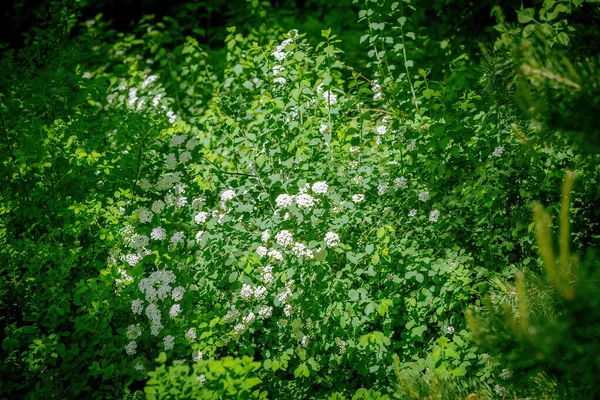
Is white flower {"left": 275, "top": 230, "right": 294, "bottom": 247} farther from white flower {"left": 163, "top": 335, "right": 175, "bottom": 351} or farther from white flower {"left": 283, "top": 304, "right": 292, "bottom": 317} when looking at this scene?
white flower {"left": 163, "top": 335, "right": 175, "bottom": 351}

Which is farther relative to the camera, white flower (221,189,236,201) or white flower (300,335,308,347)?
white flower (221,189,236,201)

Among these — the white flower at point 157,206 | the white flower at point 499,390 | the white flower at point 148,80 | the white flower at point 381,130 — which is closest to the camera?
the white flower at point 499,390

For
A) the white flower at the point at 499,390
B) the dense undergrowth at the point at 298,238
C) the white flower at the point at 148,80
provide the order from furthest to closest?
the white flower at the point at 148,80 → the dense undergrowth at the point at 298,238 → the white flower at the point at 499,390

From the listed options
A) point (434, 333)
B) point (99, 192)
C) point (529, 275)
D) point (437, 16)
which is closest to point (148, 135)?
point (99, 192)

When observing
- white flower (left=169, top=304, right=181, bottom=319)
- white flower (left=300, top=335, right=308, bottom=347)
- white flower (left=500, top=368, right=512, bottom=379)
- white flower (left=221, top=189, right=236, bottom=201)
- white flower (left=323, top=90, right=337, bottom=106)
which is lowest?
white flower (left=300, top=335, right=308, bottom=347)

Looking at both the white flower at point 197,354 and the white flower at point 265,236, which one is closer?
the white flower at point 197,354

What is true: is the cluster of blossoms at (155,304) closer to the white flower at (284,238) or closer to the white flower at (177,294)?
the white flower at (177,294)

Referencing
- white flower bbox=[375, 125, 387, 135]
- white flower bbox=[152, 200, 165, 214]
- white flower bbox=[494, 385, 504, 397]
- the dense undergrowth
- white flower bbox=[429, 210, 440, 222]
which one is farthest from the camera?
white flower bbox=[375, 125, 387, 135]

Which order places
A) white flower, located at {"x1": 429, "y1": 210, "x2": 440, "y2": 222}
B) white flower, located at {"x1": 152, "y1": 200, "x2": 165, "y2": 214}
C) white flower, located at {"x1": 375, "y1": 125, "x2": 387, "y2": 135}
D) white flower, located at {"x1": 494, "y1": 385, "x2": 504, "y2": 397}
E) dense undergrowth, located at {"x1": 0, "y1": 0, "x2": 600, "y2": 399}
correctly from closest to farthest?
white flower, located at {"x1": 494, "y1": 385, "x2": 504, "y2": 397} < dense undergrowth, located at {"x1": 0, "y1": 0, "x2": 600, "y2": 399} < white flower, located at {"x1": 429, "y1": 210, "x2": 440, "y2": 222} < white flower, located at {"x1": 152, "y1": 200, "x2": 165, "y2": 214} < white flower, located at {"x1": 375, "y1": 125, "x2": 387, "y2": 135}

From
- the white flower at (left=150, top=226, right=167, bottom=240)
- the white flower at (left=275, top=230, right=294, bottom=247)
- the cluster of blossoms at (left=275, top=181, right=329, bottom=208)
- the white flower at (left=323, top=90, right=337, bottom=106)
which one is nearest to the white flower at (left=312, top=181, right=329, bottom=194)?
the cluster of blossoms at (left=275, top=181, right=329, bottom=208)

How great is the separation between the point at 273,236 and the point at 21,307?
1.49 m

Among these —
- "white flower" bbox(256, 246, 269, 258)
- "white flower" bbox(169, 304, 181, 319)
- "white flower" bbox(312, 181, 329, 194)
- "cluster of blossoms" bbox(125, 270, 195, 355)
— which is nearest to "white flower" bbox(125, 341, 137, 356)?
"cluster of blossoms" bbox(125, 270, 195, 355)

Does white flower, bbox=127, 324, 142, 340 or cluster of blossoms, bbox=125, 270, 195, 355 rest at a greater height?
cluster of blossoms, bbox=125, 270, 195, 355

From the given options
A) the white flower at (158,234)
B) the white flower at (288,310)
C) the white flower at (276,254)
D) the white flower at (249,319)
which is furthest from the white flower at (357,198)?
the white flower at (158,234)
